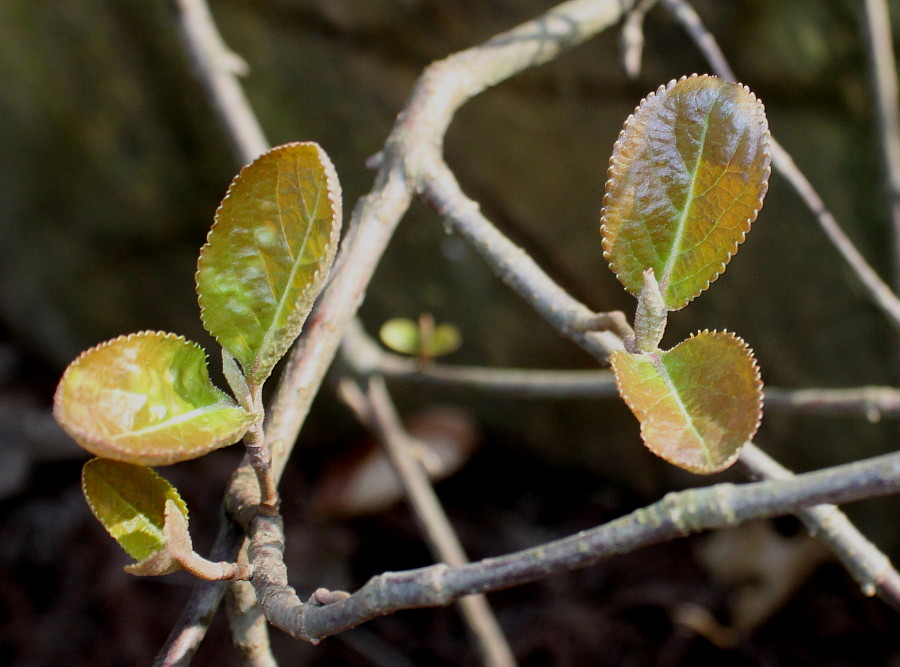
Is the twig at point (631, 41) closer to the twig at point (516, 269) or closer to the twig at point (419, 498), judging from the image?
the twig at point (516, 269)

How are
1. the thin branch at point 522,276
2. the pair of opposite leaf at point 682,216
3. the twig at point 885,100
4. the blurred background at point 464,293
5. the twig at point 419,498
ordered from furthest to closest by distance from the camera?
the blurred background at point 464,293
the twig at point 419,498
the twig at point 885,100
the thin branch at point 522,276
the pair of opposite leaf at point 682,216

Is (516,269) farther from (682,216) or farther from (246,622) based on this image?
(246,622)

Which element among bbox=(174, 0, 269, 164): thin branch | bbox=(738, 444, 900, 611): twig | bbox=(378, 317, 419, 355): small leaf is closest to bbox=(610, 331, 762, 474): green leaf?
bbox=(738, 444, 900, 611): twig

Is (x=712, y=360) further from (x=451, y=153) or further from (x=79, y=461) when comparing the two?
(x=79, y=461)

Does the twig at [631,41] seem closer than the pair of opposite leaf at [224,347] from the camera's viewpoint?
No

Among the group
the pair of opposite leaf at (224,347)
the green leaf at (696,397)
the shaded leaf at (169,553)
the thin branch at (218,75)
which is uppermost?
the thin branch at (218,75)

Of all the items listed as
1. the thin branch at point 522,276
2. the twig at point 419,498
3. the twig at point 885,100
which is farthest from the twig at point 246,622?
the twig at point 885,100

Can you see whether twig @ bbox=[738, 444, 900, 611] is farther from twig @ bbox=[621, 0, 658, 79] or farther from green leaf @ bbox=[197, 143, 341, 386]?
twig @ bbox=[621, 0, 658, 79]
